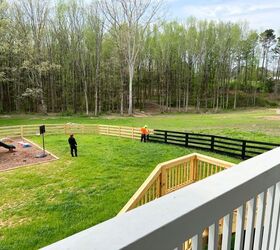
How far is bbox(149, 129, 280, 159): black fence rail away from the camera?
9578mm

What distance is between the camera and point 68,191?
6.81 meters

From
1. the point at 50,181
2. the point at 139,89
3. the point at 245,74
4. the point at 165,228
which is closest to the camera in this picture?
the point at 165,228

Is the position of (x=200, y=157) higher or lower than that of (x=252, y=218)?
lower

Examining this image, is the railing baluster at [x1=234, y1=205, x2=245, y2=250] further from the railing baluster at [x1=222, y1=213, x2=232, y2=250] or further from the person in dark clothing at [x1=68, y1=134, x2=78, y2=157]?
the person in dark clothing at [x1=68, y1=134, x2=78, y2=157]

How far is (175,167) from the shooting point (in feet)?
19.8

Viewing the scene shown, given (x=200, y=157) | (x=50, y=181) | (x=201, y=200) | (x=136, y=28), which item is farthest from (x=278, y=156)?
(x=136, y=28)

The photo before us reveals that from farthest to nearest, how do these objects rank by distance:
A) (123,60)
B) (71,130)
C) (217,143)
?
(123,60) < (71,130) < (217,143)

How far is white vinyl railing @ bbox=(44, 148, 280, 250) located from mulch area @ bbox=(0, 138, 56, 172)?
363 inches

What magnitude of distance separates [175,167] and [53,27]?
23044 mm

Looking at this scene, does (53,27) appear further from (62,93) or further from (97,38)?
(62,93)

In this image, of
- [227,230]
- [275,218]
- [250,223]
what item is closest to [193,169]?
[275,218]

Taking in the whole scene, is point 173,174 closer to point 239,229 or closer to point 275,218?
point 275,218

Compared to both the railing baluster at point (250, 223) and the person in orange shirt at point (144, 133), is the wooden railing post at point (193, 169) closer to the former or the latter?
the railing baluster at point (250, 223)

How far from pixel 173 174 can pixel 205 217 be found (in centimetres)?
545
